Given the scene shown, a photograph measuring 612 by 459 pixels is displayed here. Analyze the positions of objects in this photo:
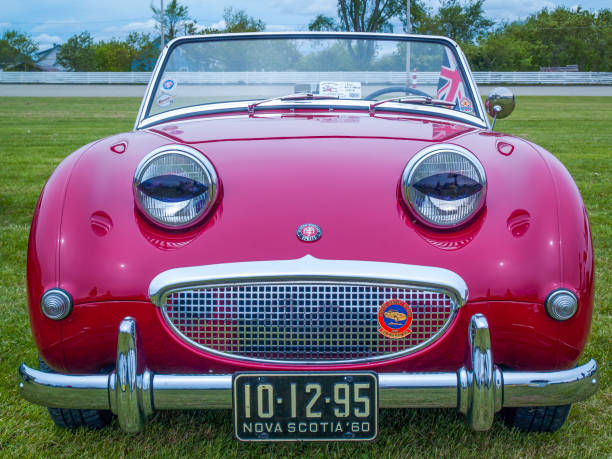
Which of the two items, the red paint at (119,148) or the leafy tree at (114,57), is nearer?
the red paint at (119,148)

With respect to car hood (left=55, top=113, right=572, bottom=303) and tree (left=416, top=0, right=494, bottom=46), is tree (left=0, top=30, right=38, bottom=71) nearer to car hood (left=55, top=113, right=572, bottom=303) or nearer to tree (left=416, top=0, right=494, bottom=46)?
tree (left=416, top=0, right=494, bottom=46)

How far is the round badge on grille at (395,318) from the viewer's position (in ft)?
5.59

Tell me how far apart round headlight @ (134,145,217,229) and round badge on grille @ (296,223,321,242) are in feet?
0.88

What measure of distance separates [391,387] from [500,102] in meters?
1.81

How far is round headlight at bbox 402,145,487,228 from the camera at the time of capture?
1825 mm

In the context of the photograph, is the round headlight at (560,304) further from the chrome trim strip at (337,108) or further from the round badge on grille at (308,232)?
the chrome trim strip at (337,108)

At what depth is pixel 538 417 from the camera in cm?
212

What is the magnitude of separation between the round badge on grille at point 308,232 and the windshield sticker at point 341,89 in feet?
4.55

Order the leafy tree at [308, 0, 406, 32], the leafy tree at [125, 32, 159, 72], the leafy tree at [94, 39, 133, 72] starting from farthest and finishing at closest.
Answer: the leafy tree at [94, 39, 133, 72] < the leafy tree at [125, 32, 159, 72] < the leafy tree at [308, 0, 406, 32]

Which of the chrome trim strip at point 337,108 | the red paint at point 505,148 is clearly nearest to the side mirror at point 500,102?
the chrome trim strip at point 337,108

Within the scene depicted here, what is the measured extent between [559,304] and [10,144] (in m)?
10.6

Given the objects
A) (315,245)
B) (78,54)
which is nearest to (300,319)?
(315,245)

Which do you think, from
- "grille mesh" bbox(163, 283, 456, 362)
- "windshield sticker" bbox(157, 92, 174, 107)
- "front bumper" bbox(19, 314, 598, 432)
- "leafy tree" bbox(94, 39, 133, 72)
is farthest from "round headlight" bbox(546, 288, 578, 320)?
"leafy tree" bbox(94, 39, 133, 72)

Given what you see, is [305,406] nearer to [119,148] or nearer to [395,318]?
[395,318]
